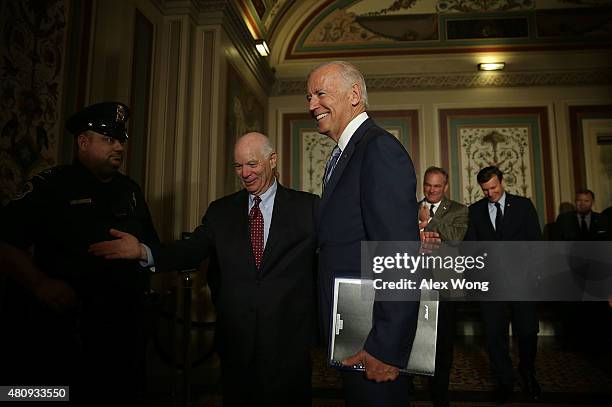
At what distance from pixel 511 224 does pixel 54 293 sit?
3039 mm

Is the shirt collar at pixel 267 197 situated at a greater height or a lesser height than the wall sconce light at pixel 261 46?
lesser

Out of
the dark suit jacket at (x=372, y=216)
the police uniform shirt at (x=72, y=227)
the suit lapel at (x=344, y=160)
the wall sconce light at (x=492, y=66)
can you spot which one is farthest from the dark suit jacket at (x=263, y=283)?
the wall sconce light at (x=492, y=66)

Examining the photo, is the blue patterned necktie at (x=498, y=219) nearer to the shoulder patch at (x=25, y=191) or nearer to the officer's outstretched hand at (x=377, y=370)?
the officer's outstretched hand at (x=377, y=370)

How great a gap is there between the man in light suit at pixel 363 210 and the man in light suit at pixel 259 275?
39cm

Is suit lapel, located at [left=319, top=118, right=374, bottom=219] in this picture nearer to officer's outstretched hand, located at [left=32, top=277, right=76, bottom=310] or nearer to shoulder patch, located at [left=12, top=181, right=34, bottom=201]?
officer's outstretched hand, located at [left=32, top=277, right=76, bottom=310]

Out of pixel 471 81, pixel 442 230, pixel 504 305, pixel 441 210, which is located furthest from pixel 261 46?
pixel 504 305

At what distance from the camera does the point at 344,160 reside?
1.41 meters

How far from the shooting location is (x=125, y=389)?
1885 millimetres

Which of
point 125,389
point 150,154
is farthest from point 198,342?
point 125,389

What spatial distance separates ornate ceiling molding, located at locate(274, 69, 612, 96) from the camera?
6688 mm

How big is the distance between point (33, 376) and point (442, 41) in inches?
272

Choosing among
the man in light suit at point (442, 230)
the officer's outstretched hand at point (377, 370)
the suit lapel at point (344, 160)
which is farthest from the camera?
the man in light suit at point (442, 230)

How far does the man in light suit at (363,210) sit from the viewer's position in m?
1.22

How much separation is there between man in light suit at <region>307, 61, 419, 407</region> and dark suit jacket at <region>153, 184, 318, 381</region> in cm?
38
